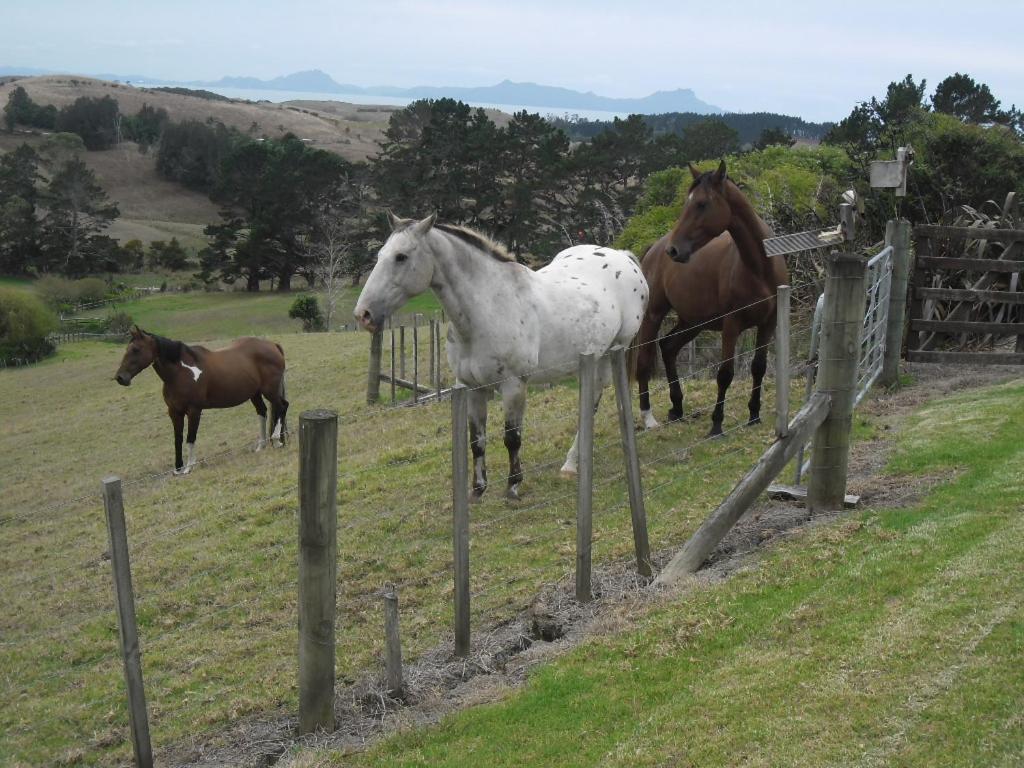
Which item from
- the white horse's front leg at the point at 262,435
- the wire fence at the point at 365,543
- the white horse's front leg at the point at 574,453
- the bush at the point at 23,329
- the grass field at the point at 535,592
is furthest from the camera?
the bush at the point at 23,329

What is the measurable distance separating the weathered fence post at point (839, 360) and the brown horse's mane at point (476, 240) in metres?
3.13

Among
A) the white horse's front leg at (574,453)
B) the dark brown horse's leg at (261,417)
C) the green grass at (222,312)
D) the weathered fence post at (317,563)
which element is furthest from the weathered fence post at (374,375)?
the green grass at (222,312)

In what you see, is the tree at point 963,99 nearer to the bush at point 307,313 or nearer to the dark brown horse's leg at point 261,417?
the bush at point 307,313

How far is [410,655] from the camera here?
6.31m

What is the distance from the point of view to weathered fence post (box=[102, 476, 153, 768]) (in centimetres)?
472

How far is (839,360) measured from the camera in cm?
706

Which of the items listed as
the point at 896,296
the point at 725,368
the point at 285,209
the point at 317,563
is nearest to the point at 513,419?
the point at 725,368

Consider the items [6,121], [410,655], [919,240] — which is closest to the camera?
[410,655]

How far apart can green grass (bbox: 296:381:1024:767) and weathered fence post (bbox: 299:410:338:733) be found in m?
0.36

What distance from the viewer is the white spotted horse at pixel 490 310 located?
848 cm

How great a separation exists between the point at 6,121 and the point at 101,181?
2045cm

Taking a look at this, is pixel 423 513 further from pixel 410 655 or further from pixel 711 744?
pixel 711 744

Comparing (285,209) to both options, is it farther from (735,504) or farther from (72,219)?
(735,504)

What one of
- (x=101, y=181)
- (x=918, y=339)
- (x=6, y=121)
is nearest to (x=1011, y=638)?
(x=918, y=339)
